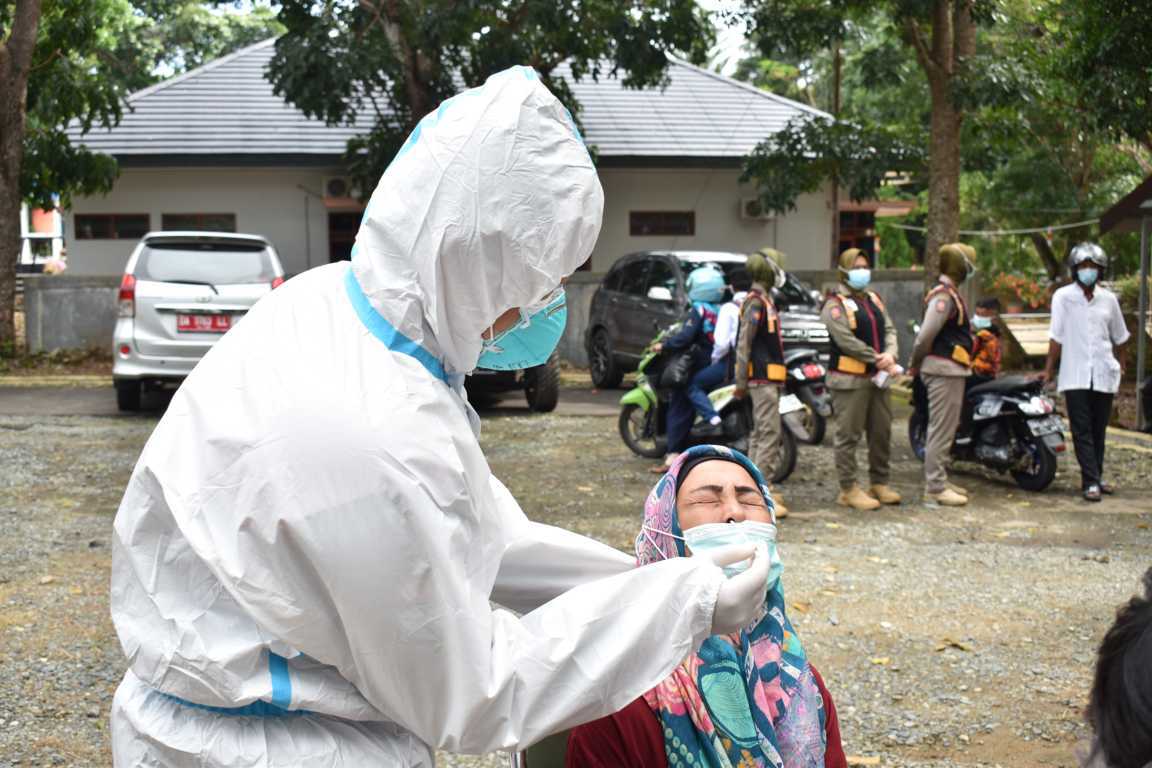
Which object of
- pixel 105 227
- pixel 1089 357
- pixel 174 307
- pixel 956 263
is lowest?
pixel 1089 357

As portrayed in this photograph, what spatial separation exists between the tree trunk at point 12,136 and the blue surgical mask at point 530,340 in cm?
1596

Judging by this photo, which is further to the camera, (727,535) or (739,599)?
(727,535)

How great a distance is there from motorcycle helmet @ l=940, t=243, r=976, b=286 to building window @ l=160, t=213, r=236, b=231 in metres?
14.3

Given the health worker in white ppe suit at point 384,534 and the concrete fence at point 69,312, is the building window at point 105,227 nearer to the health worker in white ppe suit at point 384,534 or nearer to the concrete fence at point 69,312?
the concrete fence at point 69,312

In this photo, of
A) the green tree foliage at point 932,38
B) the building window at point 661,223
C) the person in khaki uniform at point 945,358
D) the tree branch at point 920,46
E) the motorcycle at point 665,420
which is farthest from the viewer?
the building window at point 661,223

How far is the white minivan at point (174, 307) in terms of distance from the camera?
12.6m

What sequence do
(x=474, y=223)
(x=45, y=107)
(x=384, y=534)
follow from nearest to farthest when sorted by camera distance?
(x=384, y=534)
(x=474, y=223)
(x=45, y=107)

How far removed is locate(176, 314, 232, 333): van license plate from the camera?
12594 mm

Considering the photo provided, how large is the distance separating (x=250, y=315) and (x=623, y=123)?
2072 centimetres

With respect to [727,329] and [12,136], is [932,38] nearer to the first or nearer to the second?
[727,329]

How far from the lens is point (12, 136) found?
55.1ft

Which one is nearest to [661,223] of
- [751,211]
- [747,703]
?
[751,211]

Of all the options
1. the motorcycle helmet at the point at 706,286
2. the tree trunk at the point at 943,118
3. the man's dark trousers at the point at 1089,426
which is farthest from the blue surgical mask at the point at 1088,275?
the tree trunk at the point at 943,118

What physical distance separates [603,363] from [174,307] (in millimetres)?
5777
